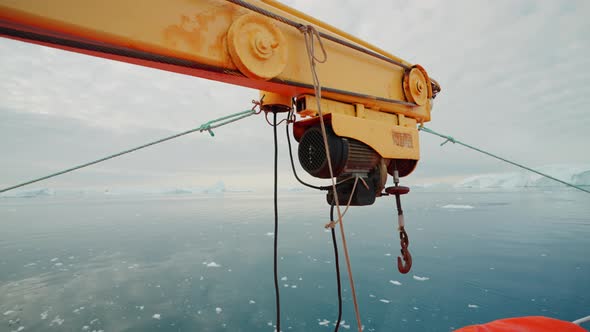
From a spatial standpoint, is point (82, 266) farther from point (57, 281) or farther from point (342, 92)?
point (342, 92)

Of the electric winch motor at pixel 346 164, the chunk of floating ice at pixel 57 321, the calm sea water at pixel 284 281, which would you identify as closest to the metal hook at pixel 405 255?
the electric winch motor at pixel 346 164

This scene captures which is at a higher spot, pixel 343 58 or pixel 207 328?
→ pixel 343 58

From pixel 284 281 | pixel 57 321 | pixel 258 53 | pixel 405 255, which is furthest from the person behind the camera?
pixel 284 281

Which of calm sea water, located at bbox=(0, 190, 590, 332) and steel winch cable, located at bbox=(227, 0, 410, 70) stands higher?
steel winch cable, located at bbox=(227, 0, 410, 70)

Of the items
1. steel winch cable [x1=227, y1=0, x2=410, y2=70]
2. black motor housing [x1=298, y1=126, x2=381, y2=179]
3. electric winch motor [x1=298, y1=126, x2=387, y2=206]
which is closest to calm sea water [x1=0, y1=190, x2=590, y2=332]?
electric winch motor [x1=298, y1=126, x2=387, y2=206]

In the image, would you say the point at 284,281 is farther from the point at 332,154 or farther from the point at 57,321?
the point at 332,154

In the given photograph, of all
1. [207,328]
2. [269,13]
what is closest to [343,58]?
[269,13]

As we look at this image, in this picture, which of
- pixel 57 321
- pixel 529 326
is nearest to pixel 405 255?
pixel 529 326

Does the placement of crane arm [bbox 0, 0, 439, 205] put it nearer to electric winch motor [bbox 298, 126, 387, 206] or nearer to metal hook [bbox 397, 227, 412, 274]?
electric winch motor [bbox 298, 126, 387, 206]

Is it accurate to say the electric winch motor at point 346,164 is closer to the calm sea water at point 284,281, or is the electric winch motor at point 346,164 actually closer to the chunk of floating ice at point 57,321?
the calm sea water at point 284,281
